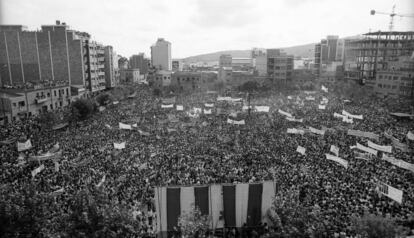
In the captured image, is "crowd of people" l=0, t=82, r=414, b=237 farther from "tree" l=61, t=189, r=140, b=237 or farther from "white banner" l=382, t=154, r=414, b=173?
"tree" l=61, t=189, r=140, b=237

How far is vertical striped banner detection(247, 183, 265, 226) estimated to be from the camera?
14703mm

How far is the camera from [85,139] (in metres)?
30.5

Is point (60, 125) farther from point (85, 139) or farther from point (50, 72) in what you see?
point (50, 72)

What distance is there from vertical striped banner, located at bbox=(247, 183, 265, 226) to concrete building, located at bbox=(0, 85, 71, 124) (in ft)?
121

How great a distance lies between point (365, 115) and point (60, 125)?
37428mm

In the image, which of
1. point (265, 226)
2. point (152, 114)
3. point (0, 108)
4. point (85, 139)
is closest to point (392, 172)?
point (265, 226)

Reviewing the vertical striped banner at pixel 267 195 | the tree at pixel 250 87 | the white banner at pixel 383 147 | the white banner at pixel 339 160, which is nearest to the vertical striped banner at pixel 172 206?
the vertical striped banner at pixel 267 195

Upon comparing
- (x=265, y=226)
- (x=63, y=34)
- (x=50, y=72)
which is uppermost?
(x=63, y=34)

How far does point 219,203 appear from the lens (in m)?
14.6

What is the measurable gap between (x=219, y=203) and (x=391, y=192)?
913 cm

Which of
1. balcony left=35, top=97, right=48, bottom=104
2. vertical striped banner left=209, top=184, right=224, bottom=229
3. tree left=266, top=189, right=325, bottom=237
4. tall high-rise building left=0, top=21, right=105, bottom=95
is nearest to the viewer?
tree left=266, top=189, right=325, bottom=237

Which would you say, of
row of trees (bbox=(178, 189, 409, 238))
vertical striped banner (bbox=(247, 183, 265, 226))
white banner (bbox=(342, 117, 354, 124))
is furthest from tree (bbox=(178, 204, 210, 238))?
white banner (bbox=(342, 117, 354, 124))

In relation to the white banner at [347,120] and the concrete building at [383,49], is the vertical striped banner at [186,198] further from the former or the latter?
the concrete building at [383,49]

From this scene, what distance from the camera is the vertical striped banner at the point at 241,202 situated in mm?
14648
